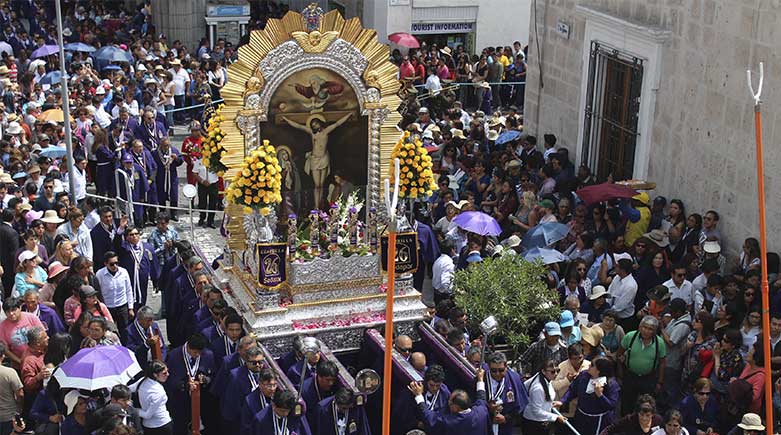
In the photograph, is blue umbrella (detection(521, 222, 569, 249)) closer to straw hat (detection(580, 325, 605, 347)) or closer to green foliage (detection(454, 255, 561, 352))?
green foliage (detection(454, 255, 561, 352))

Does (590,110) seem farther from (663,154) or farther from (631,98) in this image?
(663,154)

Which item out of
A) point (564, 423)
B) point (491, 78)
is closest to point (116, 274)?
point (564, 423)

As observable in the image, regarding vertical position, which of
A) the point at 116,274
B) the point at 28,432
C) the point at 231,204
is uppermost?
the point at 231,204

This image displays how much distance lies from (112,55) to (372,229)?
15.5 meters

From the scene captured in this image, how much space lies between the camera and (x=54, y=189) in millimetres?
15625

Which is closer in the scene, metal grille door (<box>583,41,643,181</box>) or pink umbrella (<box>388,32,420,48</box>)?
metal grille door (<box>583,41,643,181</box>)

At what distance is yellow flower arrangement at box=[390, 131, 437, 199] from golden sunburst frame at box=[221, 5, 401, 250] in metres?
0.44

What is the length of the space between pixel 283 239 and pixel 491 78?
15402 millimetres

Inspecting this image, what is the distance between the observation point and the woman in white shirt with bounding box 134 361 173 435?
34.1 feet

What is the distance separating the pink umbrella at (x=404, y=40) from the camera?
28969mm

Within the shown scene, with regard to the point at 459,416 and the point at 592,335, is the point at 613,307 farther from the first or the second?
the point at 459,416

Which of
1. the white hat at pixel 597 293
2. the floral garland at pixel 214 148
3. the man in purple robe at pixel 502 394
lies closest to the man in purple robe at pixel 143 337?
the floral garland at pixel 214 148

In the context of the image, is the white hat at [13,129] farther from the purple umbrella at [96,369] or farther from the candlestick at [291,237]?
the purple umbrella at [96,369]

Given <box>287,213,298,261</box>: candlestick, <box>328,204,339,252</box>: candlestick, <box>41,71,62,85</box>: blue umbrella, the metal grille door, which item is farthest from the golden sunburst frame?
<box>41,71,62,85</box>: blue umbrella
